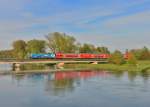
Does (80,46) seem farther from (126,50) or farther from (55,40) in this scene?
(126,50)

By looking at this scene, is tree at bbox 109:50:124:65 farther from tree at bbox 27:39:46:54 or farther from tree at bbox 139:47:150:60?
tree at bbox 27:39:46:54

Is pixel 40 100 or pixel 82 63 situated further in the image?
pixel 82 63

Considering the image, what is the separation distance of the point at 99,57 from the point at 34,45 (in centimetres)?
2503

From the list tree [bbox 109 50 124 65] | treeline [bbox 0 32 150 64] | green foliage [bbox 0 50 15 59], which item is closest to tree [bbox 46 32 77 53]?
treeline [bbox 0 32 150 64]

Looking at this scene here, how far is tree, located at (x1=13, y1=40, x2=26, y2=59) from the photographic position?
134500mm

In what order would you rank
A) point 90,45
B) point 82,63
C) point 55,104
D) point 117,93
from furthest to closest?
point 90,45 → point 82,63 → point 117,93 → point 55,104

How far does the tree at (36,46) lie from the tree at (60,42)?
387 centimetres

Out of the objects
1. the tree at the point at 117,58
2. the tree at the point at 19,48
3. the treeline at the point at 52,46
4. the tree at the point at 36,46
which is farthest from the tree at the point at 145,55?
the tree at the point at 19,48

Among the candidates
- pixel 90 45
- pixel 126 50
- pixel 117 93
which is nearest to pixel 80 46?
pixel 90 45

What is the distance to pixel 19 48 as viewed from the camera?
134750mm

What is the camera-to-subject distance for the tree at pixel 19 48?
5295 inches

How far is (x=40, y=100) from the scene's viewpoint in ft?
99.1

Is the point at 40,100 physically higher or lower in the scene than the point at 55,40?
lower

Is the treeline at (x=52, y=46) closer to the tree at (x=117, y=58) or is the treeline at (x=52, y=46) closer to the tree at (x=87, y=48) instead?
the tree at (x=87, y=48)
